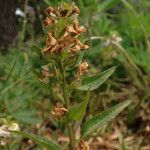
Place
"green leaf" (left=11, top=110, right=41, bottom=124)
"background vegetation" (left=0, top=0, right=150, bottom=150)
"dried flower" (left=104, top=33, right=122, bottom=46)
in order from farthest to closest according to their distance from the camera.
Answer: "dried flower" (left=104, top=33, right=122, bottom=46) → "background vegetation" (left=0, top=0, right=150, bottom=150) → "green leaf" (left=11, top=110, right=41, bottom=124)

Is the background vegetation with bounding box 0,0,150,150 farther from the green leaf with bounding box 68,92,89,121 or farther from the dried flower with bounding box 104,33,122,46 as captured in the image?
the green leaf with bounding box 68,92,89,121

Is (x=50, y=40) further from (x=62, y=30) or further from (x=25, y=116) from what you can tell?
(x=25, y=116)

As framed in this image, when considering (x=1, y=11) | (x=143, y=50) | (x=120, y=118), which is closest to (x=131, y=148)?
(x=120, y=118)

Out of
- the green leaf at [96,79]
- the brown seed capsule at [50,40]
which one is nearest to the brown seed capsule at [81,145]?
the green leaf at [96,79]

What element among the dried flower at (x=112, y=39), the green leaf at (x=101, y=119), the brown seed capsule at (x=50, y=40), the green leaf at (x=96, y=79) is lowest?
the green leaf at (x=101, y=119)

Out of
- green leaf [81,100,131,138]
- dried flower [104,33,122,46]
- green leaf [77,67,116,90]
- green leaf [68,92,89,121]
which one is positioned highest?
dried flower [104,33,122,46]

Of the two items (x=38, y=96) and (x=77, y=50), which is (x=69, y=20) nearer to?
(x=77, y=50)

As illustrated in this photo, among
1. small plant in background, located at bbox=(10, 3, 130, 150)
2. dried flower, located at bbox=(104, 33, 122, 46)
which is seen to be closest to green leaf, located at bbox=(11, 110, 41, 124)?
dried flower, located at bbox=(104, 33, 122, 46)

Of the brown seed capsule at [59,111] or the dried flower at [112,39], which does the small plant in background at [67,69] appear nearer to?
the brown seed capsule at [59,111]

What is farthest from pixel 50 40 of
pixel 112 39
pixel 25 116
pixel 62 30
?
pixel 112 39
